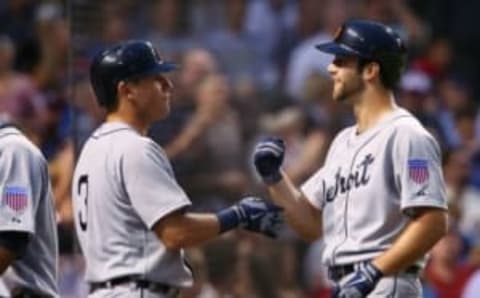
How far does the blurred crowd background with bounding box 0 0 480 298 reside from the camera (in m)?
11.8

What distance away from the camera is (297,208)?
27.8 ft

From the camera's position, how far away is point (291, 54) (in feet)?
47.8

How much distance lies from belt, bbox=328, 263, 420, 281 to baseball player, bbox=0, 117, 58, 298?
1.17 meters

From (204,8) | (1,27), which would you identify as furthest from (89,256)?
(1,27)

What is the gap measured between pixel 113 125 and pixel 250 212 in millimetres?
682

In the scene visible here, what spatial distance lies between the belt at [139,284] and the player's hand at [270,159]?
2.49 ft

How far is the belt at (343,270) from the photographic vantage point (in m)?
7.92

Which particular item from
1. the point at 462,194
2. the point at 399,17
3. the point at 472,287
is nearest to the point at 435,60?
the point at 399,17

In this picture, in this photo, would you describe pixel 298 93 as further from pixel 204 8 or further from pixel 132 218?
pixel 132 218

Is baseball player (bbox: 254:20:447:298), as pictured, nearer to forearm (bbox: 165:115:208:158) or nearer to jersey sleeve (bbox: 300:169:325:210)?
jersey sleeve (bbox: 300:169:325:210)

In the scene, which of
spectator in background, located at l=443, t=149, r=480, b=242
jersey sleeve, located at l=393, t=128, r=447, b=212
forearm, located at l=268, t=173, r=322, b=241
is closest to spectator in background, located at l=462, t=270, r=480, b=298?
spectator in background, located at l=443, t=149, r=480, b=242

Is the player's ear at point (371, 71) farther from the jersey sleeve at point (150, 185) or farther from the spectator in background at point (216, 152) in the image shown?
the spectator in background at point (216, 152)

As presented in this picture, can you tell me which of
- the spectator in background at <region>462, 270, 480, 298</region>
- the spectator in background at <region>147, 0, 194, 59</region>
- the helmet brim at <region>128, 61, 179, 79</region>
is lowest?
the spectator in background at <region>462, 270, 480, 298</region>

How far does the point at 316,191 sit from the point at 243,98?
5.04 meters
